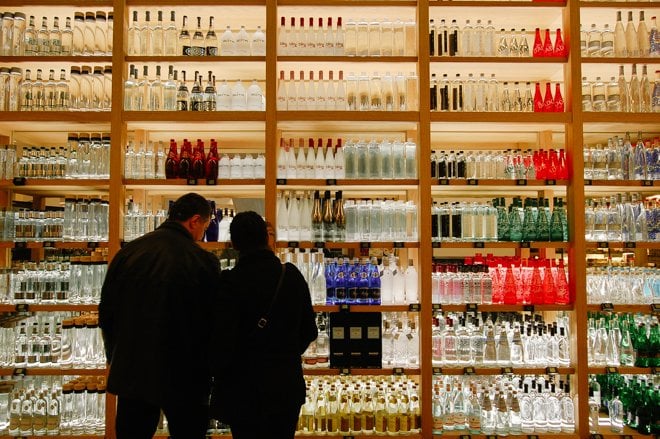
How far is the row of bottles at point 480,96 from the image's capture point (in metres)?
3.98

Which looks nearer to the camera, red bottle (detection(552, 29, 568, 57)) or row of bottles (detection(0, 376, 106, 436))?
row of bottles (detection(0, 376, 106, 436))

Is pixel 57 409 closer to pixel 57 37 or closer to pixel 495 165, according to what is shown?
pixel 57 37

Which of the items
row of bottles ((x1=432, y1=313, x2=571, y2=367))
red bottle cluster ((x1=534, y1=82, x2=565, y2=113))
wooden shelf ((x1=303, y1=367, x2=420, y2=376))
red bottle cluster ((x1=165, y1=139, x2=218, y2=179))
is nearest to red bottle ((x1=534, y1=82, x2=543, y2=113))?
red bottle cluster ((x1=534, y1=82, x2=565, y2=113))

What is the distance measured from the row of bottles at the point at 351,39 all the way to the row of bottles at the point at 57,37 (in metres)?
1.33

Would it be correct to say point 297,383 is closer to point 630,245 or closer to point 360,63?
point 360,63

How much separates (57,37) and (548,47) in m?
3.68

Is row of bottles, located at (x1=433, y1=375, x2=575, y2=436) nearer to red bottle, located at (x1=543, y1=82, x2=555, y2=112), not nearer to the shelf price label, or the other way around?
the shelf price label

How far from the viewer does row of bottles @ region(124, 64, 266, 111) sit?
155 inches

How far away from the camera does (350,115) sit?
3867 millimetres

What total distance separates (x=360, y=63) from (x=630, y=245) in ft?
7.65

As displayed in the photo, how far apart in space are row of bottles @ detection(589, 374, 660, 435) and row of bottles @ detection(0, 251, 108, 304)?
12.0 feet

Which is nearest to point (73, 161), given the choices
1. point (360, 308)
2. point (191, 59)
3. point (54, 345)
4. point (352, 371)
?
point (191, 59)

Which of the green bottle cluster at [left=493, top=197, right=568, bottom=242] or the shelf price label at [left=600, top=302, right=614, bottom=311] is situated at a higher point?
the green bottle cluster at [left=493, top=197, right=568, bottom=242]

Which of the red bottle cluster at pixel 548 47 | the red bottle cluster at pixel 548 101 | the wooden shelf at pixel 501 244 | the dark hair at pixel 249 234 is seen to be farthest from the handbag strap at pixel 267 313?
the red bottle cluster at pixel 548 47
